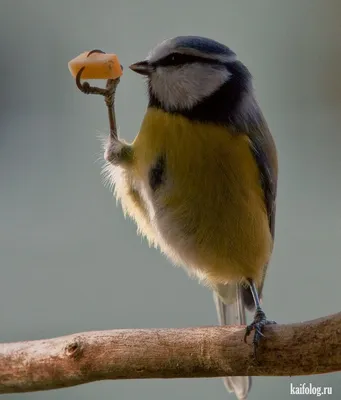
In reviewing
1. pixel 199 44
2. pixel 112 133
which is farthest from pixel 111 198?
pixel 199 44

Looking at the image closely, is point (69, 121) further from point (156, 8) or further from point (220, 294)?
point (220, 294)

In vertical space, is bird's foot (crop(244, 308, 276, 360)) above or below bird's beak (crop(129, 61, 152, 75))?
below

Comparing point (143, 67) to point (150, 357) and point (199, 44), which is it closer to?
point (199, 44)

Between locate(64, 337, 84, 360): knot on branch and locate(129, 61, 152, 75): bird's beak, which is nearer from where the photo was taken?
locate(64, 337, 84, 360): knot on branch

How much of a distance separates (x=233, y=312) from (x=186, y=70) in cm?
59

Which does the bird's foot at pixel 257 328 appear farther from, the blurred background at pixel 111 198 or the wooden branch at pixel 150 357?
the blurred background at pixel 111 198

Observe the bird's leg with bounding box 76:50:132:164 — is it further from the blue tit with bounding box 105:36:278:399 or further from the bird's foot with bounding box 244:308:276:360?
the bird's foot with bounding box 244:308:276:360

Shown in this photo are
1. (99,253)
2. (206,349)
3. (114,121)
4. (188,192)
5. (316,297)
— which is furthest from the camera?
(99,253)

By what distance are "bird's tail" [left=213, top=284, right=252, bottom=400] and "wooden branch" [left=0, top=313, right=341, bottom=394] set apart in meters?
0.40

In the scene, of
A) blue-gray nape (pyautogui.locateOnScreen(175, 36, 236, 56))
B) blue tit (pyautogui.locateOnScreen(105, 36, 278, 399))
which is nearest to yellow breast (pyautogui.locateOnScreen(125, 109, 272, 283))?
blue tit (pyautogui.locateOnScreen(105, 36, 278, 399))

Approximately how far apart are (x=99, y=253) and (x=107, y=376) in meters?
0.87

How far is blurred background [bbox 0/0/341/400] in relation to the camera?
220cm

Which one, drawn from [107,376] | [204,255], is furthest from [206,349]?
[204,255]

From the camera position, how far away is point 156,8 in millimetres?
2514
